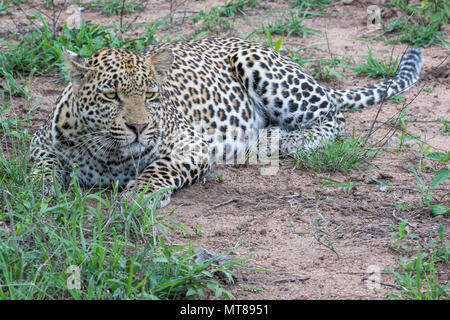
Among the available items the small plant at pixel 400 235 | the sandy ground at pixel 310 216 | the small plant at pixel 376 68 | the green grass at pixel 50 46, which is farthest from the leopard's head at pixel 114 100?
the small plant at pixel 376 68

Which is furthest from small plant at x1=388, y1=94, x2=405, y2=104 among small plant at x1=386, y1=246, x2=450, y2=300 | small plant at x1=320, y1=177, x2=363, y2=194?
small plant at x1=386, y1=246, x2=450, y2=300

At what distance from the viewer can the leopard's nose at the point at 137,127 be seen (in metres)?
6.49

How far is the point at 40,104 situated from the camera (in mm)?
8891

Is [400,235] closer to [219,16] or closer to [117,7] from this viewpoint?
[219,16]

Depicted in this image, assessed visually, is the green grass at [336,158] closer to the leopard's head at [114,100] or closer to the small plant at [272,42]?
the leopard's head at [114,100]

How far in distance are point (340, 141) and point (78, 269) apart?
14.4 ft

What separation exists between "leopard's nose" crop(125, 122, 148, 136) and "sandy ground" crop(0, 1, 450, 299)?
82cm

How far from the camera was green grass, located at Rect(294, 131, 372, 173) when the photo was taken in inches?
299

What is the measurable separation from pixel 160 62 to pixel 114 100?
735 millimetres

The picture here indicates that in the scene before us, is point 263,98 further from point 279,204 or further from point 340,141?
point 279,204

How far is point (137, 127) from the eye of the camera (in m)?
6.52

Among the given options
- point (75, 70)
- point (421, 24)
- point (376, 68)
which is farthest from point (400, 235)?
point (421, 24)

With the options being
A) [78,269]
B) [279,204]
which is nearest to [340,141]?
[279,204]

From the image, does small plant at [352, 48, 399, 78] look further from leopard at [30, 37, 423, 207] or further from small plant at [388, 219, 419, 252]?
small plant at [388, 219, 419, 252]
